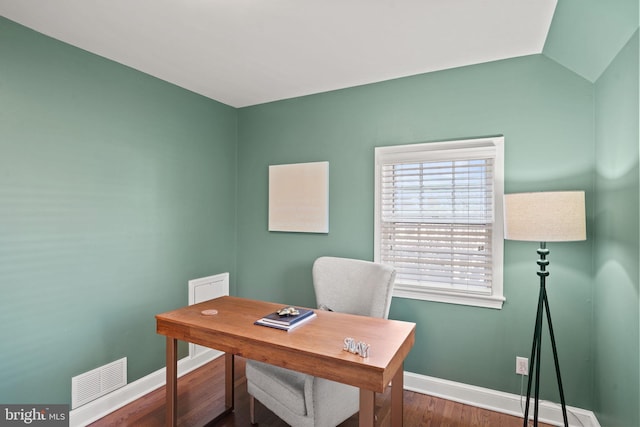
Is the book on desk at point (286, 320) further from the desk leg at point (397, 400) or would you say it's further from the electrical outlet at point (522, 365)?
the electrical outlet at point (522, 365)

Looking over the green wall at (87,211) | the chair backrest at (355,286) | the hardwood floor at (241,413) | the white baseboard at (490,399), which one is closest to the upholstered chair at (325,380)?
the chair backrest at (355,286)

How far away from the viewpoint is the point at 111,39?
215cm

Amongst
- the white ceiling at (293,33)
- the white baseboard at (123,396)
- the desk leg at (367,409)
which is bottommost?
the white baseboard at (123,396)

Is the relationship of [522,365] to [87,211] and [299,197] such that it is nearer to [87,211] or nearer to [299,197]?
[299,197]

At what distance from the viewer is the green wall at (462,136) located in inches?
86.4

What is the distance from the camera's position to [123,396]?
246 centimetres

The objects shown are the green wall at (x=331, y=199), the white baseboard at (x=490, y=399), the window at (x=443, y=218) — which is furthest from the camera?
the window at (x=443, y=218)

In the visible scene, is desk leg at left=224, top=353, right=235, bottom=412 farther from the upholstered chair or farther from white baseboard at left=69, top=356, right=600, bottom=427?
white baseboard at left=69, top=356, right=600, bottom=427

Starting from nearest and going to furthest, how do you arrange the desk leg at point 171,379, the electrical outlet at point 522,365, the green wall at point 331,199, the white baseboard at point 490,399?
the green wall at point 331,199 < the desk leg at point 171,379 < the white baseboard at point 490,399 < the electrical outlet at point 522,365

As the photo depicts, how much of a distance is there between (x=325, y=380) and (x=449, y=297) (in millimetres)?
1210

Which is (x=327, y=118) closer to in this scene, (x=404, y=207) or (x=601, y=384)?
(x=404, y=207)

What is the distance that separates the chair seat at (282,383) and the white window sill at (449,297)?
3.63 feet

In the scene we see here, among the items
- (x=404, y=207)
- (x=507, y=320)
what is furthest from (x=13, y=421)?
(x=507, y=320)

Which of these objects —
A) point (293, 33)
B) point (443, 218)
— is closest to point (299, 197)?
point (443, 218)
